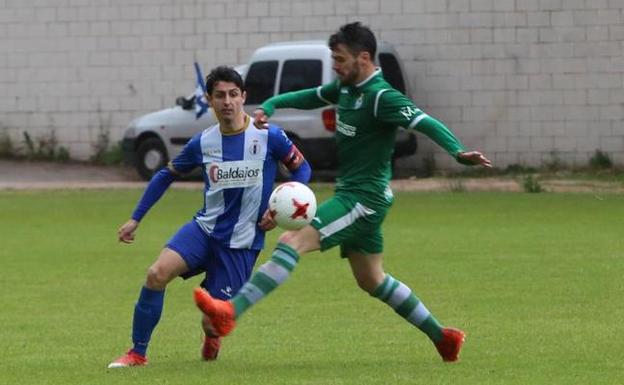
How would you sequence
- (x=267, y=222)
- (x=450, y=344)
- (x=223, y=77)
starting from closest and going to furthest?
(x=267, y=222), (x=223, y=77), (x=450, y=344)

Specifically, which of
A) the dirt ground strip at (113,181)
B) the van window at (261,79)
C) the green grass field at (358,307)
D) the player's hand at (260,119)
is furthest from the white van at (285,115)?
the player's hand at (260,119)

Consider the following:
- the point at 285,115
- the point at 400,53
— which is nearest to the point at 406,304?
the point at 285,115

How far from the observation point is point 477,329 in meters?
11.1

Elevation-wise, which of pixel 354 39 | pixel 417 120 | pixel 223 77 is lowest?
pixel 417 120

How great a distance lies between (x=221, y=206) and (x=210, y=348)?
2.91 feet

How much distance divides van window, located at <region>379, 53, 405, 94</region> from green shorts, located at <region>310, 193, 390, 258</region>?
57.5ft

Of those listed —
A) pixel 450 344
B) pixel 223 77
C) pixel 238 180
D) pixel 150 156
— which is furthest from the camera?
pixel 150 156

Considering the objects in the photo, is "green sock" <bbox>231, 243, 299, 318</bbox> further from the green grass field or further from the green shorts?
the green grass field

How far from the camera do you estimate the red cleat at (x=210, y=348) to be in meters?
9.68

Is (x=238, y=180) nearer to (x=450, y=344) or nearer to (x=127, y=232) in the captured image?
(x=127, y=232)

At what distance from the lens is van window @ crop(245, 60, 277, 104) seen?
86.4 feet

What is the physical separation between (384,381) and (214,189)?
1768 mm

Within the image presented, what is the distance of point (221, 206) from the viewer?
9539 mm

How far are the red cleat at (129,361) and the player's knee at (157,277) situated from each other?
1.41 ft
